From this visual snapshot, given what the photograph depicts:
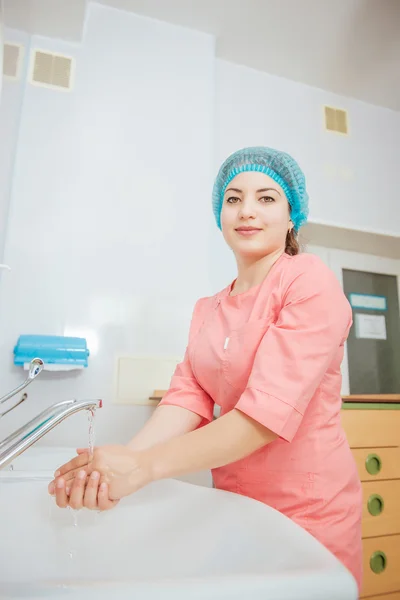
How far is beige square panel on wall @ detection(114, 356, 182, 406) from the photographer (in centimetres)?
193

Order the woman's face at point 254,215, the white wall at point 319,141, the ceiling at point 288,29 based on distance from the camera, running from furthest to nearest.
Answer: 1. the white wall at point 319,141
2. the ceiling at point 288,29
3. the woman's face at point 254,215

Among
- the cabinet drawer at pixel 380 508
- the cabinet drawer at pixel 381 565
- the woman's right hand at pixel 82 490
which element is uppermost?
the woman's right hand at pixel 82 490

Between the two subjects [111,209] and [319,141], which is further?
[319,141]

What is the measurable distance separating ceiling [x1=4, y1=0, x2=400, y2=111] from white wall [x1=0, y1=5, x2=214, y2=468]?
103mm

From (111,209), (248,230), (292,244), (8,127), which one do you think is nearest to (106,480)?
(248,230)

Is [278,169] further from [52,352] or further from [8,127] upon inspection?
[8,127]

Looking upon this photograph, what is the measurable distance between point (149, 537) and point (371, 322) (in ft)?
7.90

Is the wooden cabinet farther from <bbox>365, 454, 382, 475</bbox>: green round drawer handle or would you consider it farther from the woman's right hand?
the woman's right hand

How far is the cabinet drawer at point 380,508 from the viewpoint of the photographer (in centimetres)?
160

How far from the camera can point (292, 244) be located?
1057mm

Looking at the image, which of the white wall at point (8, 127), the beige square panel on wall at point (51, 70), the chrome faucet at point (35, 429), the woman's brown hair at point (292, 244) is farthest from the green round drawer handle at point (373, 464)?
the beige square panel on wall at point (51, 70)

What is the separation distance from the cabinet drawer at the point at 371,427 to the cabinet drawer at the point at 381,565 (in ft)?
1.05

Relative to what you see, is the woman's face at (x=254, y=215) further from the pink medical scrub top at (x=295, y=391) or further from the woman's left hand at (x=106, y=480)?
the woman's left hand at (x=106, y=480)

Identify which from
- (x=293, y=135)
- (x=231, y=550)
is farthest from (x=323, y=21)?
(x=231, y=550)
